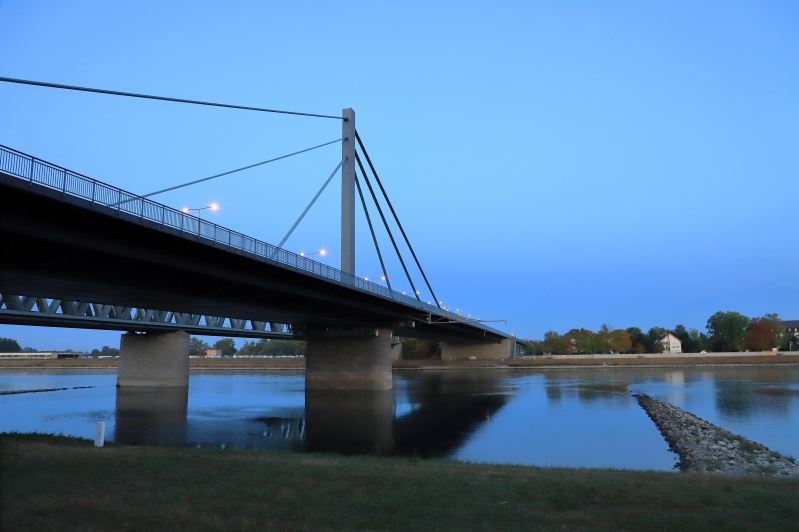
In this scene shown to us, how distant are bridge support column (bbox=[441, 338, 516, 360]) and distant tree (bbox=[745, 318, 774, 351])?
5226 centimetres

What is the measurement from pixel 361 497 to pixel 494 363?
101511 millimetres

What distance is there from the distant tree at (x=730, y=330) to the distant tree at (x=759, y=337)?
4.89 ft

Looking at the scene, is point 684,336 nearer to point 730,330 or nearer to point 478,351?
point 730,330

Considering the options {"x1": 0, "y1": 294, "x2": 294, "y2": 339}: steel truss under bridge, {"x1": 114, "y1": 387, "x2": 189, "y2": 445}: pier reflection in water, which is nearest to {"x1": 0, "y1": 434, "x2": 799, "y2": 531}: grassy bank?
{"x1": 114, "y1": 387, "x2": 189, "y2": 445}: pier reflection in water

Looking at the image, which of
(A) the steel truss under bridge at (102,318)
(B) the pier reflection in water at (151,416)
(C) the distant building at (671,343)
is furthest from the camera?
(C) the distant building at (671,343)

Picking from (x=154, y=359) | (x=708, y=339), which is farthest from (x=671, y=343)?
(x=154, y=359)

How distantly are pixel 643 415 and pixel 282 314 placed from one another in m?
25.2

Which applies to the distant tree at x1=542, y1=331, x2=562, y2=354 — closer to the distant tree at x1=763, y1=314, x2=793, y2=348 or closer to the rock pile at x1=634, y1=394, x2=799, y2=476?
the distant tree at x1=763, y1=314, x2=793, y2=348

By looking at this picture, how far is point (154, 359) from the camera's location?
61562mm

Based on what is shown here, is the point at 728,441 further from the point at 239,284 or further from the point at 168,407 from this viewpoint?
the point at 168,407

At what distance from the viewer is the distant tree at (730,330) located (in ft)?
408

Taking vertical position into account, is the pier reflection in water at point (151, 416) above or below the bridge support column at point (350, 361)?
below

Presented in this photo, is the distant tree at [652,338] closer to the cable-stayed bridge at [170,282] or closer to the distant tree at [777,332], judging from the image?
the distant tree at [777,332]

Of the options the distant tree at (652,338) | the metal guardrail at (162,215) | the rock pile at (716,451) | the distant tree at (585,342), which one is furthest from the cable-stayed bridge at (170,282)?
the distant tree at (652,338)
